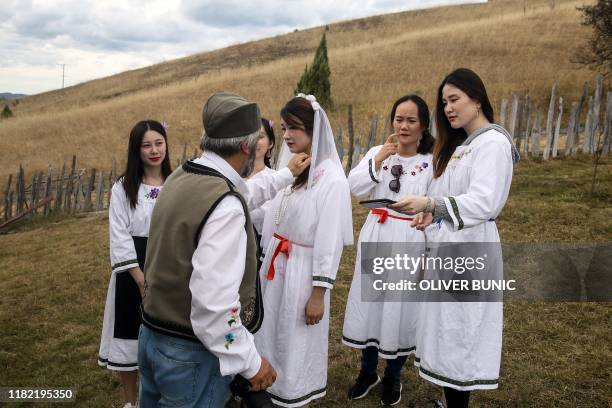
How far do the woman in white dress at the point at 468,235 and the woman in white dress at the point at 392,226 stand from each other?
537mm

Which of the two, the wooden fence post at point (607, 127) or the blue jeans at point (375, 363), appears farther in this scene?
the wooden fence post at point (607, 127)

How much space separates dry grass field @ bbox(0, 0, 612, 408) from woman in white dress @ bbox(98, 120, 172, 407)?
86 centimetres

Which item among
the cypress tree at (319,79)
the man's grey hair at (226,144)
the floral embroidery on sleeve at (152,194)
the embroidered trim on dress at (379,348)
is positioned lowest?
the embroidered trim on dress at (379,348)

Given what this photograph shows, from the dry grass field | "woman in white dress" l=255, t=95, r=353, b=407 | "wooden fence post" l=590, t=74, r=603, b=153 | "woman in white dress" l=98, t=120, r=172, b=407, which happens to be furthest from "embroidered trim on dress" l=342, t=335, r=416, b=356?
"wooden fence post" l=590, t=74, r=603, b=153

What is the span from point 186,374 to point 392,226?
192 centimetres

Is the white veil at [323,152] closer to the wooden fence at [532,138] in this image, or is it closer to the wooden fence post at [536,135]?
the wooden fence at [532,138]

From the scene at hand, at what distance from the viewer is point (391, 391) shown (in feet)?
11.5

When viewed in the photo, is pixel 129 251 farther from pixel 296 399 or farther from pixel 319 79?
pixel 319 79

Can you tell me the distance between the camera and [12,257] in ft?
28.8

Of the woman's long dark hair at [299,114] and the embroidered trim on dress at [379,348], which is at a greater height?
the woman's long dark hair at [299,114]

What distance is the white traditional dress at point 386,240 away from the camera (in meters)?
3.32

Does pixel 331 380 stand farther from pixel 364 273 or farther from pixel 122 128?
pixel 122 128

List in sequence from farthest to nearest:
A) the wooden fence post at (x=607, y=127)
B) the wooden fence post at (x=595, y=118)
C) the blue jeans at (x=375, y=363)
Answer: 1. the wooden fence post at (x=595, y=118)
2. the wooden fence post at (x=607, y=127)
3. the blue jeans at (x=375, y=363)

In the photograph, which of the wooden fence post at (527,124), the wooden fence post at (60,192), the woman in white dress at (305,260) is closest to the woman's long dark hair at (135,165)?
the woman in white dress at (305,260)
